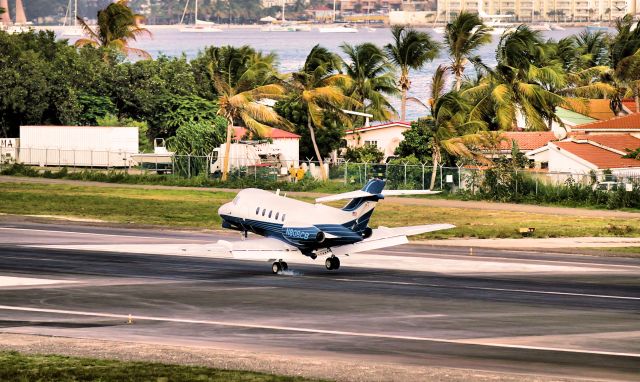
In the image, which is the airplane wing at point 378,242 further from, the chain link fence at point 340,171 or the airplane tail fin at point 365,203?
the chain link fence at point 340,171

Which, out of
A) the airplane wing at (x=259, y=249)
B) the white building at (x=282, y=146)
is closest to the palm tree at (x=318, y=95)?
the white building at (x=282, y=146)

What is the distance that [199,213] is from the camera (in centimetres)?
7056

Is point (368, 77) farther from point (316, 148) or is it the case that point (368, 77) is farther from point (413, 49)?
point (316, 148)

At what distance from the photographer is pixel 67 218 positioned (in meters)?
67.5

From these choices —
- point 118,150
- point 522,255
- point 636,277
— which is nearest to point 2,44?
point 118,150

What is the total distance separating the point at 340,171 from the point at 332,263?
146ft

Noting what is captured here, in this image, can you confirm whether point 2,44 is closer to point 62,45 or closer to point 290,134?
point 62,45

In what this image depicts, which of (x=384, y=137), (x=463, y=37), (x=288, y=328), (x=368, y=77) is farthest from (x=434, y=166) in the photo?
(x=288, y=328)

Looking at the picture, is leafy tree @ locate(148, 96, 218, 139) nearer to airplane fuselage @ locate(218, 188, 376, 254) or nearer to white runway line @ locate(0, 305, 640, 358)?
airplane fuselage @ locate(218, 188, 376, 254)

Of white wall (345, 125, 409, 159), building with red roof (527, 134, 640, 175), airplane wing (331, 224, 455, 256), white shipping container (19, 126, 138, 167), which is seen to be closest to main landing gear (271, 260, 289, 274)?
airplane wing (331, 224, 455, 256)

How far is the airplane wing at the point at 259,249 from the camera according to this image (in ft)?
145

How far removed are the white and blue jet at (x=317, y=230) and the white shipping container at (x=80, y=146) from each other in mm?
51435

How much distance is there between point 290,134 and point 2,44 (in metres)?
36.1

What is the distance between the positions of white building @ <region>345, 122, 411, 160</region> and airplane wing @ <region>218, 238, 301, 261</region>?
57.4m
